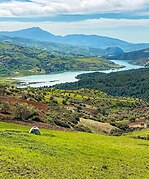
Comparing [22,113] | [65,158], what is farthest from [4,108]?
[65,158]

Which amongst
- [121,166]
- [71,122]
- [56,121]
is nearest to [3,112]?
[56,121]

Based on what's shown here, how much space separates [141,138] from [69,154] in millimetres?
24449

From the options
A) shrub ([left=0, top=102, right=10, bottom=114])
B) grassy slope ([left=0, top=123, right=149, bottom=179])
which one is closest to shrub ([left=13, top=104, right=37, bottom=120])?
shrub ([left=0, top=102, right=10, bottom=114])

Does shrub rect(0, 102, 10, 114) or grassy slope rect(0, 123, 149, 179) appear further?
shrub rect(0, 102, 10, 114)

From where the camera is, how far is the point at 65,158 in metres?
30.2

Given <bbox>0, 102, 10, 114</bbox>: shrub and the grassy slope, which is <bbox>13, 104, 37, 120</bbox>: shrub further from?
the grassy slope

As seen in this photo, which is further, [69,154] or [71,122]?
[71,122]

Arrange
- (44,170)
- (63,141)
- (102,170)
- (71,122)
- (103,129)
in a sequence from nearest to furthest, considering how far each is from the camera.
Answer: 1. (44,170)
2. (102,170)
3. (63,141)
4. (71,122)
5. (103,129)

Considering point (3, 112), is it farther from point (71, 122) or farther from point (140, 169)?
point (140, 169)

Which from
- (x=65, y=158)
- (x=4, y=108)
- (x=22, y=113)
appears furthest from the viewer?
(x=4, y=108)

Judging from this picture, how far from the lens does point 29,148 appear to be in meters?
30.4

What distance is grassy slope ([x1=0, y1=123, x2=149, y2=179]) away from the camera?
25.5m

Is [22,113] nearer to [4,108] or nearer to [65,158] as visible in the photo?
[4,108]

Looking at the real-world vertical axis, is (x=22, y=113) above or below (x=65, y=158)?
below
